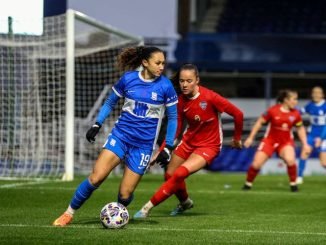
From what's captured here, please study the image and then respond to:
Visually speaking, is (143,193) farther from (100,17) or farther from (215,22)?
(215,22)

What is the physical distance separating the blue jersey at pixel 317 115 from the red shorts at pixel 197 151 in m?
9.26

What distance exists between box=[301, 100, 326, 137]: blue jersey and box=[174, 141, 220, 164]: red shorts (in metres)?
9.26

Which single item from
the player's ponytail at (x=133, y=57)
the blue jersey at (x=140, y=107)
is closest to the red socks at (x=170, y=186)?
the blue jersey at (x=140, y=107)

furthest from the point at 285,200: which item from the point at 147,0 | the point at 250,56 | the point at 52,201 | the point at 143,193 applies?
the point at 147,0

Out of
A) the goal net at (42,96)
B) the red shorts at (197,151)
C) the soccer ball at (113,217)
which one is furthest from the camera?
the goal net at (42,96)

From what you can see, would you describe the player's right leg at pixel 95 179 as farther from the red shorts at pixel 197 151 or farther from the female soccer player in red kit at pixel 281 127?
the female soccer player in red kit at pixel 281 127

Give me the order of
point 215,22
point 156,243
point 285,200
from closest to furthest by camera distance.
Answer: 1. point 156,243
2. point 285,200
3. point 215,22

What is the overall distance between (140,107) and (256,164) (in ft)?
26.3

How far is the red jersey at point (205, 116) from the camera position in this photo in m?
11.5

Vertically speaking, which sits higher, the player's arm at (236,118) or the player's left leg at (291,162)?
the player's arm at (236,118)

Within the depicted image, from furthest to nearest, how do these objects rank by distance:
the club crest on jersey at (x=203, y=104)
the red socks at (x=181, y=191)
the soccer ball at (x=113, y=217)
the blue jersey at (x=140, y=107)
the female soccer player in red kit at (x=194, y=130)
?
the red socks at (x=181, y=191) → the club crest on jersey at (x=203, y=104) → the female soccer player in red kit at (x=194, y=130) → the blue jersey at (x=140, y=107) → the soccer ball at (x=113, y=217)

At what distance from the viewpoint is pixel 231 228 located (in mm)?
10031

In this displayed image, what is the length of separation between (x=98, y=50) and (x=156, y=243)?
1284cm

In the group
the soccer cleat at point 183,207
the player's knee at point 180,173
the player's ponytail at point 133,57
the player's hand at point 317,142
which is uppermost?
the player's ponytail at point 133,57
